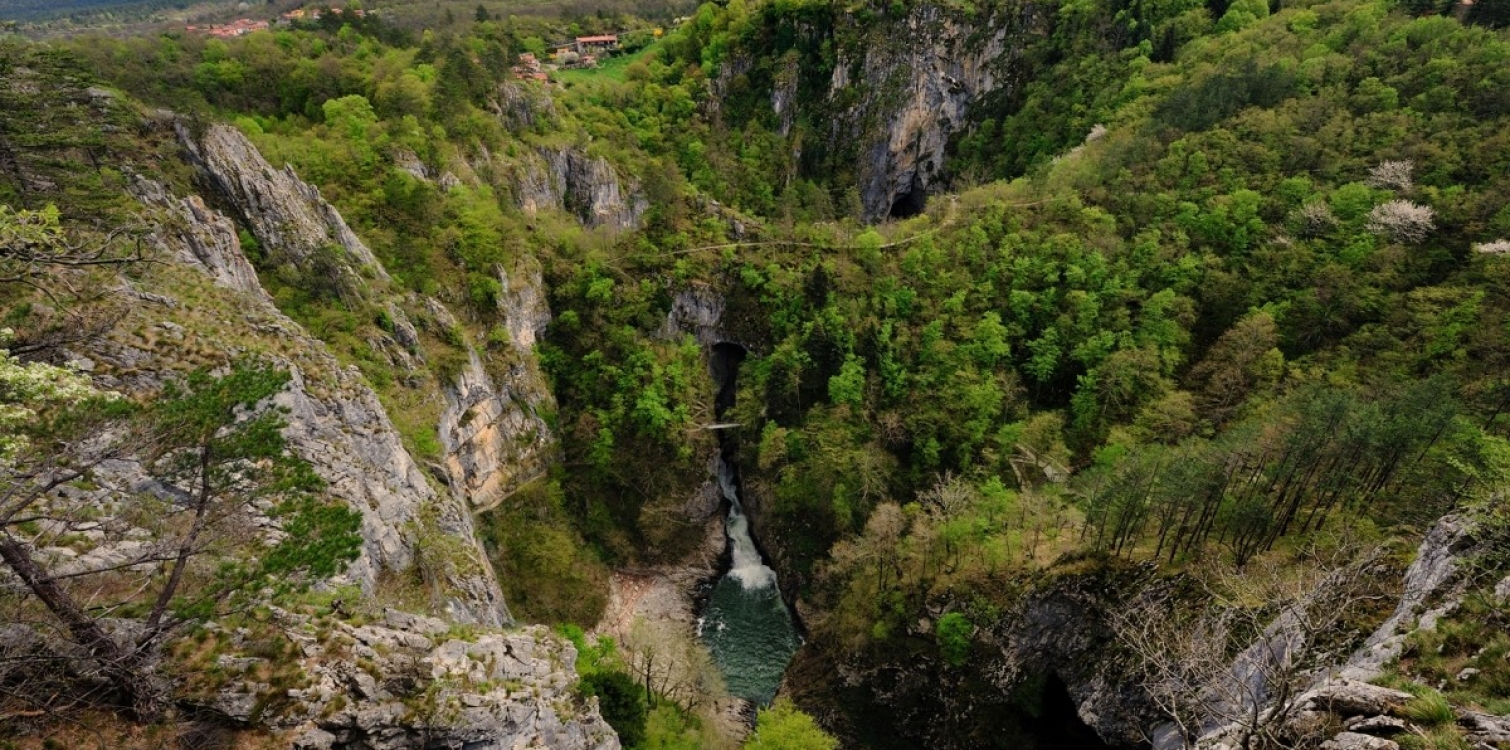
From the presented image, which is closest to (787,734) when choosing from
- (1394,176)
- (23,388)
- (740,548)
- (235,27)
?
(740,548)

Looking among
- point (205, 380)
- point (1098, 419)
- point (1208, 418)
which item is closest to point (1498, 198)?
point (1208, 418)

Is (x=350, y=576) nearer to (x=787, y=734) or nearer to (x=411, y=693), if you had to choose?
(x=411, y=693)

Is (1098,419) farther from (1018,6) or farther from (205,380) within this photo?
(1018,6)

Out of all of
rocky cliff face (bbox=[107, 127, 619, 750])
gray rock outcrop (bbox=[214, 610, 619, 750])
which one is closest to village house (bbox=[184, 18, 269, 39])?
rocky cliff face (bbox=[107, 127, 619, 750])

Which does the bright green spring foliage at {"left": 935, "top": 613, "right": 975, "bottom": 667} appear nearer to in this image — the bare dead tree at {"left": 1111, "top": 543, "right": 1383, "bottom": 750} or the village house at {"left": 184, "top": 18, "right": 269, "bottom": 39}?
the bare dead tree at {"left": 1111, "top": 543, "right": 1383, "bottom": 750}

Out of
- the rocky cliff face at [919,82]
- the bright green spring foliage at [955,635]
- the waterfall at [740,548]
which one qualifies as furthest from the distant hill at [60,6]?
the bright green spring foliage at [955,635]
